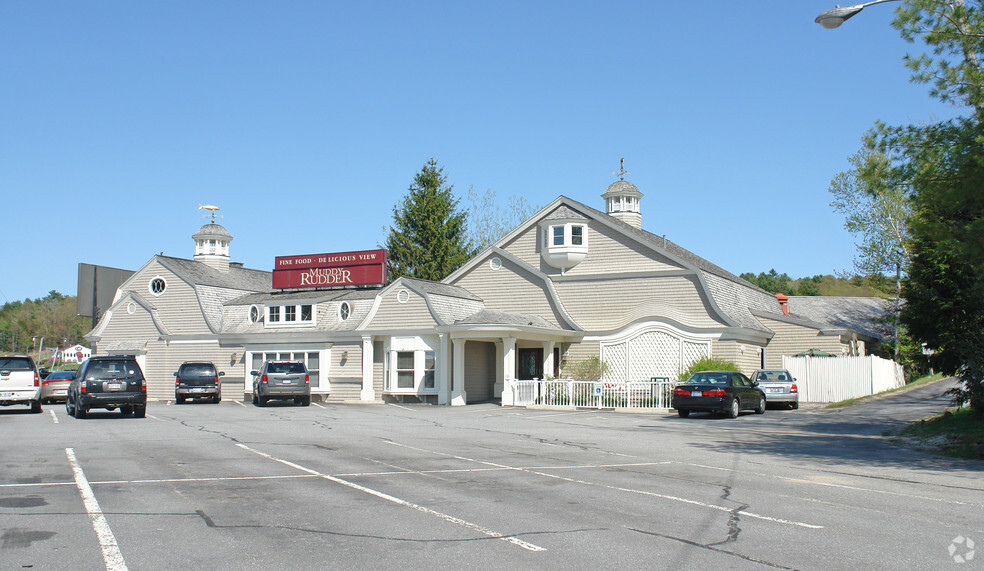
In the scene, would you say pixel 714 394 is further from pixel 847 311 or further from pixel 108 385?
pixel 847 311

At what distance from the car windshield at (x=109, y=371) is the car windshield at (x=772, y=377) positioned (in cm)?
2047

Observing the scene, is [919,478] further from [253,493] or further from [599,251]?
[599,251]

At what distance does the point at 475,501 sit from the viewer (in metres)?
9.80

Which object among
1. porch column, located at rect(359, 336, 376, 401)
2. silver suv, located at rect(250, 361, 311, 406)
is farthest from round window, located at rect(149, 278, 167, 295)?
silver suv, located at rect(250, 361, 311, 406)

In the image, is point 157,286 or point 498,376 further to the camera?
point 157,286

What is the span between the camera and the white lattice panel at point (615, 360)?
33969 mm

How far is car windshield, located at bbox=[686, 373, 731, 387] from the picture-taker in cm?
2534

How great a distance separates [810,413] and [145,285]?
3147 cm

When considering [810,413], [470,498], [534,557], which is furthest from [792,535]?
[810,413]

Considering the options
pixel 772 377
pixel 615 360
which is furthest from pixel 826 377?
pixel 615 360

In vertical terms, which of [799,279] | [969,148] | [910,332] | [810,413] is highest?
[799,279]

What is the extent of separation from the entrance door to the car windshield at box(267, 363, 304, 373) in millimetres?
9825

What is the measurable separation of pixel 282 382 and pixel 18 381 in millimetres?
8528

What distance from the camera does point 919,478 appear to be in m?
12.3
